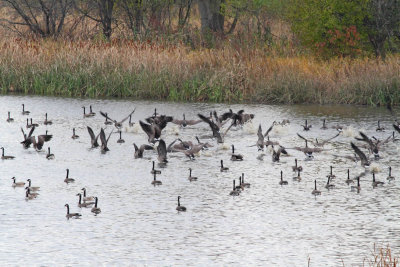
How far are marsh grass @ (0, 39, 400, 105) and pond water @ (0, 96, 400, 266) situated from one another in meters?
6.70

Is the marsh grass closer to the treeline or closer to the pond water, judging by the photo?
the treeline

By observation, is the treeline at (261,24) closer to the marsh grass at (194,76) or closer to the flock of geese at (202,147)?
the marsh grass at (194,76)

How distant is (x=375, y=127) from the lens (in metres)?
26.5

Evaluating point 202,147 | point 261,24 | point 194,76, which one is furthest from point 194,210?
point 261,24

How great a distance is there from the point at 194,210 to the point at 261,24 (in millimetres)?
31638

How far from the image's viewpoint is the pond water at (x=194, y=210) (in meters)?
12.2

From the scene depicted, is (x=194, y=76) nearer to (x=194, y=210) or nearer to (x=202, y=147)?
(x=202, y=147)

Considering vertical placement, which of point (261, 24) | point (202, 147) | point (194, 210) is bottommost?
point (194, 210)

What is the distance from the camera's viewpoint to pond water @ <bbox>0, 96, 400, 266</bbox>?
40.0 feet

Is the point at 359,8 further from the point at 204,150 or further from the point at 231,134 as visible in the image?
the point at 204,150

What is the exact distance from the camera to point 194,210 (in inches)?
593

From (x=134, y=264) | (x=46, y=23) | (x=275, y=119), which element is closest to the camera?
(x=134, y=264)

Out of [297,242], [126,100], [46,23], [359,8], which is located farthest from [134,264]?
[46,23]

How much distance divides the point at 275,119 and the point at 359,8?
11169 millimetres
